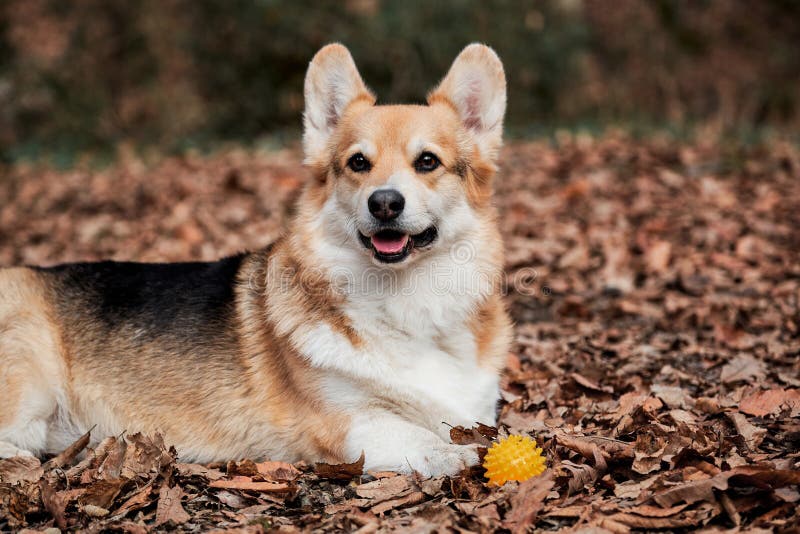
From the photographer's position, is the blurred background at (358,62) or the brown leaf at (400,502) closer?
the brown leaf at (400,502)

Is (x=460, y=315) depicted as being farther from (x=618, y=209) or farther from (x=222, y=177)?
(x=222, y=177)

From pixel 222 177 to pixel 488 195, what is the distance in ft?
21.6

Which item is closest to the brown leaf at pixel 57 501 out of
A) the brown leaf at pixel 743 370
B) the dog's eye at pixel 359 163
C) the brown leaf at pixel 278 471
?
the brown leaf at pixel 278 471

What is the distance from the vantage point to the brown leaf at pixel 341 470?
140 inches

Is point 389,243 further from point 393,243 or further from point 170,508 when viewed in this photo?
point 170,508

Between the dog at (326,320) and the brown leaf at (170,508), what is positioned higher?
the dog at (326,320)

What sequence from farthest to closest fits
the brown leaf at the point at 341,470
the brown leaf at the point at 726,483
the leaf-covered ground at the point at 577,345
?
the brown leaf at the point at 341,470 < the leaf-covered ground at the point at 577,345 < the brown leaf at the point at 726,483

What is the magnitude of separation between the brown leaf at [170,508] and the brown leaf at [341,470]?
0.64 m

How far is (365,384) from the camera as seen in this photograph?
3736 mm

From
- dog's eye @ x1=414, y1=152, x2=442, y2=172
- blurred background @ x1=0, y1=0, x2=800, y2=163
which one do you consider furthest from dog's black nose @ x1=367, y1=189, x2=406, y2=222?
blurred background @ x1=0, y1=0, x2=800, y2=163

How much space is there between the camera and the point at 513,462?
328 centimetres

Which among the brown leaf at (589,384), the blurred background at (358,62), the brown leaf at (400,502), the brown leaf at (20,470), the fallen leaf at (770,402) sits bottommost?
the brown leaf at (20,470)

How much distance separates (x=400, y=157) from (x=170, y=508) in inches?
79.8

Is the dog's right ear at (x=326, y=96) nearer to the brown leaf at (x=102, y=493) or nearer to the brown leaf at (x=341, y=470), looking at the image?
the brown leaf at (x=341, y=470)
